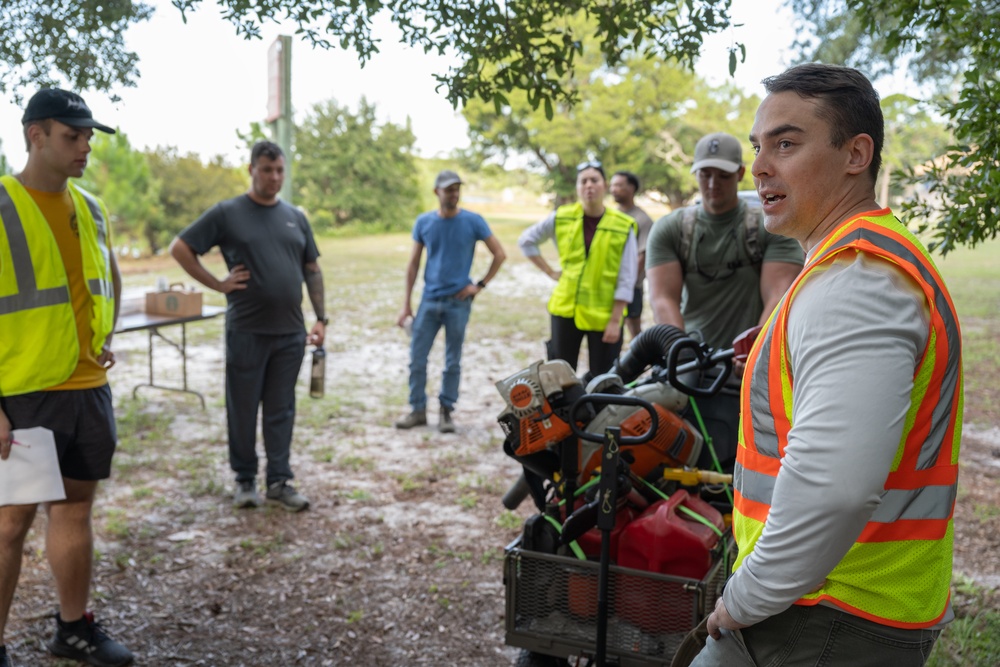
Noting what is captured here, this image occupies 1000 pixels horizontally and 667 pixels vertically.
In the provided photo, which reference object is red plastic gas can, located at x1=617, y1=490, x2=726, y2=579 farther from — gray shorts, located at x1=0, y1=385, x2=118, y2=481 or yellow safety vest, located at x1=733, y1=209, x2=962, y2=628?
gray shorts, located at x1=0, y1=385, x2=118, y2=481

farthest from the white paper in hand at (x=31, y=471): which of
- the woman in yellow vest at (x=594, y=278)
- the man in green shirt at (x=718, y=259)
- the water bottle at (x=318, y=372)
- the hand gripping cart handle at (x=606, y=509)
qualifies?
the woman in yellow vest at (x=594, y=278)

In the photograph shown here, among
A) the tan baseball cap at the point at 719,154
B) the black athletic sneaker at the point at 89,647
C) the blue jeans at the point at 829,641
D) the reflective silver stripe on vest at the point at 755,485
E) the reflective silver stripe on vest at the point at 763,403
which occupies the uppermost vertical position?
the tan baseball cap at the point at 719,154

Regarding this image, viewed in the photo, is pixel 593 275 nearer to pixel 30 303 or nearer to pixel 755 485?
pixel 30 303

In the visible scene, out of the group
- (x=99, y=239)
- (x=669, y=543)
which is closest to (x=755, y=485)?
(x=669, y=543)

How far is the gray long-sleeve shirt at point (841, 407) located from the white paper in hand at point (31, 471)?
289 cm

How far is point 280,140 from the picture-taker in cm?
675

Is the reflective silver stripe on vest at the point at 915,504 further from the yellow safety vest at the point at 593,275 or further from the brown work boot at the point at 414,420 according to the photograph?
the brown work boot at the point at 414,420

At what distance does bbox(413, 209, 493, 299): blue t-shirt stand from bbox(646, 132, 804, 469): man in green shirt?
307cm

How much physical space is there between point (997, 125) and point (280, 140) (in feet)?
17.3

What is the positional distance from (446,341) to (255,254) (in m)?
2.32

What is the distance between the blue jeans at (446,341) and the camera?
7195 mm

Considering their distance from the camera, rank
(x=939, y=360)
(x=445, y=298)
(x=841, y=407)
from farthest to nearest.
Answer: (x=445, y=298)
(x=939, y=360)
(x=841, y=407)

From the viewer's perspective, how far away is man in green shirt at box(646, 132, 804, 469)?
398 cm

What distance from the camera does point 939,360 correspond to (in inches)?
54.1
